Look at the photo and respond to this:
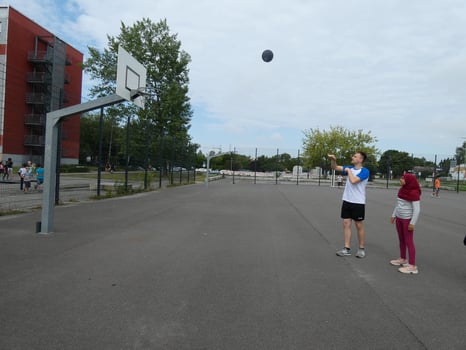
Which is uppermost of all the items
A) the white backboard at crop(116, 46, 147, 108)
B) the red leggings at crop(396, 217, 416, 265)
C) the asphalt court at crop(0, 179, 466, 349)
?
the white backboard at crop(116, 46, 147, 108)

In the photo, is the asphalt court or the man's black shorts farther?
the man's black shorts

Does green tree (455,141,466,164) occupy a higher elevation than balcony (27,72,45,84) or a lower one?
lower

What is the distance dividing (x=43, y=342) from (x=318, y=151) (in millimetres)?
47973

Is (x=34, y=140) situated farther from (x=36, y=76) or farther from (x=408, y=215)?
(x=408, y=215)

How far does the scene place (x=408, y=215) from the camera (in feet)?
18.0

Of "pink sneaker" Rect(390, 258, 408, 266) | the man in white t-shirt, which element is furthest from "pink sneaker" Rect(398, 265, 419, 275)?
the man in white t-shirt

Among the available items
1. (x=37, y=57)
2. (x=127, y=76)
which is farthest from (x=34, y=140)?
(x=127, y=76)

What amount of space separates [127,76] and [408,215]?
7482mm

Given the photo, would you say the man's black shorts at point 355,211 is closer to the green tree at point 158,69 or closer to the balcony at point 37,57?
the green tree at point 158,69

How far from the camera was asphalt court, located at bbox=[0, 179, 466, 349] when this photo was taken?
3.15 meters

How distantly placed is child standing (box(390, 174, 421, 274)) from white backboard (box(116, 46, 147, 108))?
621cm

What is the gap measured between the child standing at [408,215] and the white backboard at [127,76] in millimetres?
6212

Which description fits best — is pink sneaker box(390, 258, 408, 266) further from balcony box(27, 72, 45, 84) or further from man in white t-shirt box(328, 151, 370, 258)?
balcony box(27, 72, 45, 84)

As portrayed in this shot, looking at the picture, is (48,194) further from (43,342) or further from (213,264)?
(43,342)
